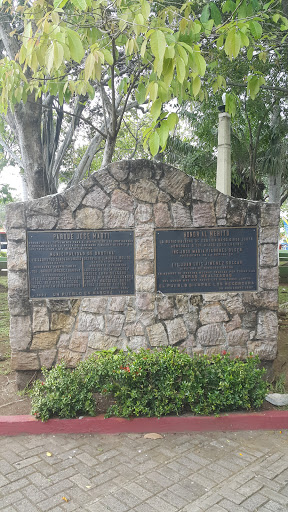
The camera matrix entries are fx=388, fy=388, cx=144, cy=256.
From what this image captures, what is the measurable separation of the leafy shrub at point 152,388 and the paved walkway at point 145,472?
261mm

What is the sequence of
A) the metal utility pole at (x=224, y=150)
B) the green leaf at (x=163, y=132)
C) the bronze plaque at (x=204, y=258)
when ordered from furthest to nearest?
the metal utility pole at (x=224, y=150) < the bronze plaque at (x=204, y=258) < the green leaf at (x=163, y=132)

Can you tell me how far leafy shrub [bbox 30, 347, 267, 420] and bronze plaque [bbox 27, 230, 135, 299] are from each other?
0.96 meters

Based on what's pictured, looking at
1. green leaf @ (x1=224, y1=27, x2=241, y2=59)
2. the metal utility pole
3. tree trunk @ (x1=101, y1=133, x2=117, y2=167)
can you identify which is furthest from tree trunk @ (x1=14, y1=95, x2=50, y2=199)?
green leaf @ (x1=224, y1=27, x2=241, y2=59)

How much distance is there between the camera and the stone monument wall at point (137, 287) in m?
4.50

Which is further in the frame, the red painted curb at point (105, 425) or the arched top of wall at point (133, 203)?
the arched top of wall at point (133, 203)

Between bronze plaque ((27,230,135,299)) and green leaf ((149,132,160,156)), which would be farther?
bronze plaque ((27,230,135,299))

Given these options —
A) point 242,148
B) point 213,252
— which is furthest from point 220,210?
point 242,148

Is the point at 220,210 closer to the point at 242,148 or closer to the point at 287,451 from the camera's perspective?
the point at 287,451

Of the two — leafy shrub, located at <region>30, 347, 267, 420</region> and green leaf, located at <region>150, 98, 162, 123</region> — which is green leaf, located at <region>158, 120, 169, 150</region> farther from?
leafy shrub, located at <region>30, 347, 267, 420</region>

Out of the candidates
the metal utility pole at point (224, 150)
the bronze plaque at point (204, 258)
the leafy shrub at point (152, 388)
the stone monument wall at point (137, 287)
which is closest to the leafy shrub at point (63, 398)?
the leafy shrub at point (152, 388)

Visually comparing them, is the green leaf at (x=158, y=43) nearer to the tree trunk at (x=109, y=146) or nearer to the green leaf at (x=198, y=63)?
the green leaf at (x=198, y=63)

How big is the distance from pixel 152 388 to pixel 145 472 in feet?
2.77

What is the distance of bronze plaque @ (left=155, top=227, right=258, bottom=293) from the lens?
460cm

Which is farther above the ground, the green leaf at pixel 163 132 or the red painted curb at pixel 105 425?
the green leaf at pixel 163 132
